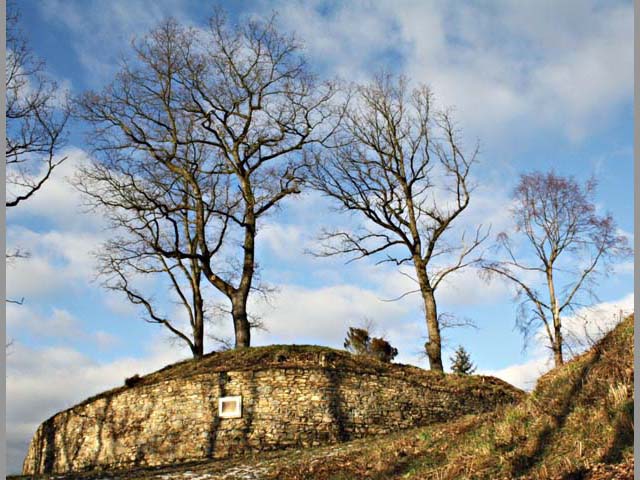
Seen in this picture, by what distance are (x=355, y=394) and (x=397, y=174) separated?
10.7m

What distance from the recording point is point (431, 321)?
26.0m

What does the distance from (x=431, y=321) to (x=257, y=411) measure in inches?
341

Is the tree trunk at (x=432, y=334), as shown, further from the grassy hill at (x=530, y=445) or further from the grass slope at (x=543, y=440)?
the grass slope at (x=543, y=440)

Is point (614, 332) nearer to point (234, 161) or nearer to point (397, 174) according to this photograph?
point (397, 174)

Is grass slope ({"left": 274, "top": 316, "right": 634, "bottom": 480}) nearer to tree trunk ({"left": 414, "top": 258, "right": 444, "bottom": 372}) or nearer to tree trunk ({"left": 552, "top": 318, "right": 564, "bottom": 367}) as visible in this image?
tree trunk ({"left": 552, "top": 318, "right": 564, "bottom": 367})

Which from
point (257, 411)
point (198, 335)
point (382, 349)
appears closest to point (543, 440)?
point (257, 411)

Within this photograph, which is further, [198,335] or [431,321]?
[198,335]

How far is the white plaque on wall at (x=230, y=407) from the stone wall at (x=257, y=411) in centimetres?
14

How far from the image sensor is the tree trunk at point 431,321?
82.8ft

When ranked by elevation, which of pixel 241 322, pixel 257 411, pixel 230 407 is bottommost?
pixel 257 411

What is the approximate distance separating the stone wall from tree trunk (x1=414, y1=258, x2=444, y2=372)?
281 cm

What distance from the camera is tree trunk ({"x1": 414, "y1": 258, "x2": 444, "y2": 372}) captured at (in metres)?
25.2

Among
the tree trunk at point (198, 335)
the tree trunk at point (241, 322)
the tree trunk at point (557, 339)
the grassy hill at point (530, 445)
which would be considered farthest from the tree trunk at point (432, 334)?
the grassy hill at point (530, 445)

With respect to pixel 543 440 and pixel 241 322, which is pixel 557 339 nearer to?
pixel 241 322
